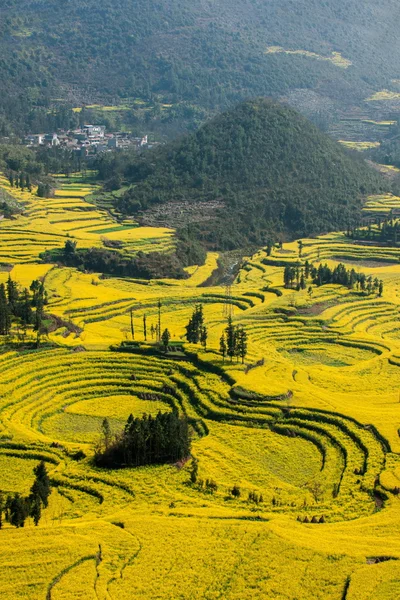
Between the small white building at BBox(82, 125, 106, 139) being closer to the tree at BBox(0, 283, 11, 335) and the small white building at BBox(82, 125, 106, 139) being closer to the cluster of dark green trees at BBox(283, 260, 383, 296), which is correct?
the cluster of dark green trees at BBox(283, 260, 383, 296)

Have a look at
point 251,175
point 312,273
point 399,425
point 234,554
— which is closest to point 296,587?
point 234,554

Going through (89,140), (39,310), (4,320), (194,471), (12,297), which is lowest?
(194,471)

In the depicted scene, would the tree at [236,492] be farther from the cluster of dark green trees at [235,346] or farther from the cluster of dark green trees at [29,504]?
the cluster of dark green trees at [235,346]

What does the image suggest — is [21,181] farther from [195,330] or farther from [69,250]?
[195,330]

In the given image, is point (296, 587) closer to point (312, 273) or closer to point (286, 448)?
point (286, 448)

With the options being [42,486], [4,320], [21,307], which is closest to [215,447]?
[42,486]

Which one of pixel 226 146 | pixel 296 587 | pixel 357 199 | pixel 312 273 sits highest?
pixel 226 146

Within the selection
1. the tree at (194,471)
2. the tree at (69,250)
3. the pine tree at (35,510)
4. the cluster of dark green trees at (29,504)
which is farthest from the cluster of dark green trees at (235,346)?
the tree at (69,250)
